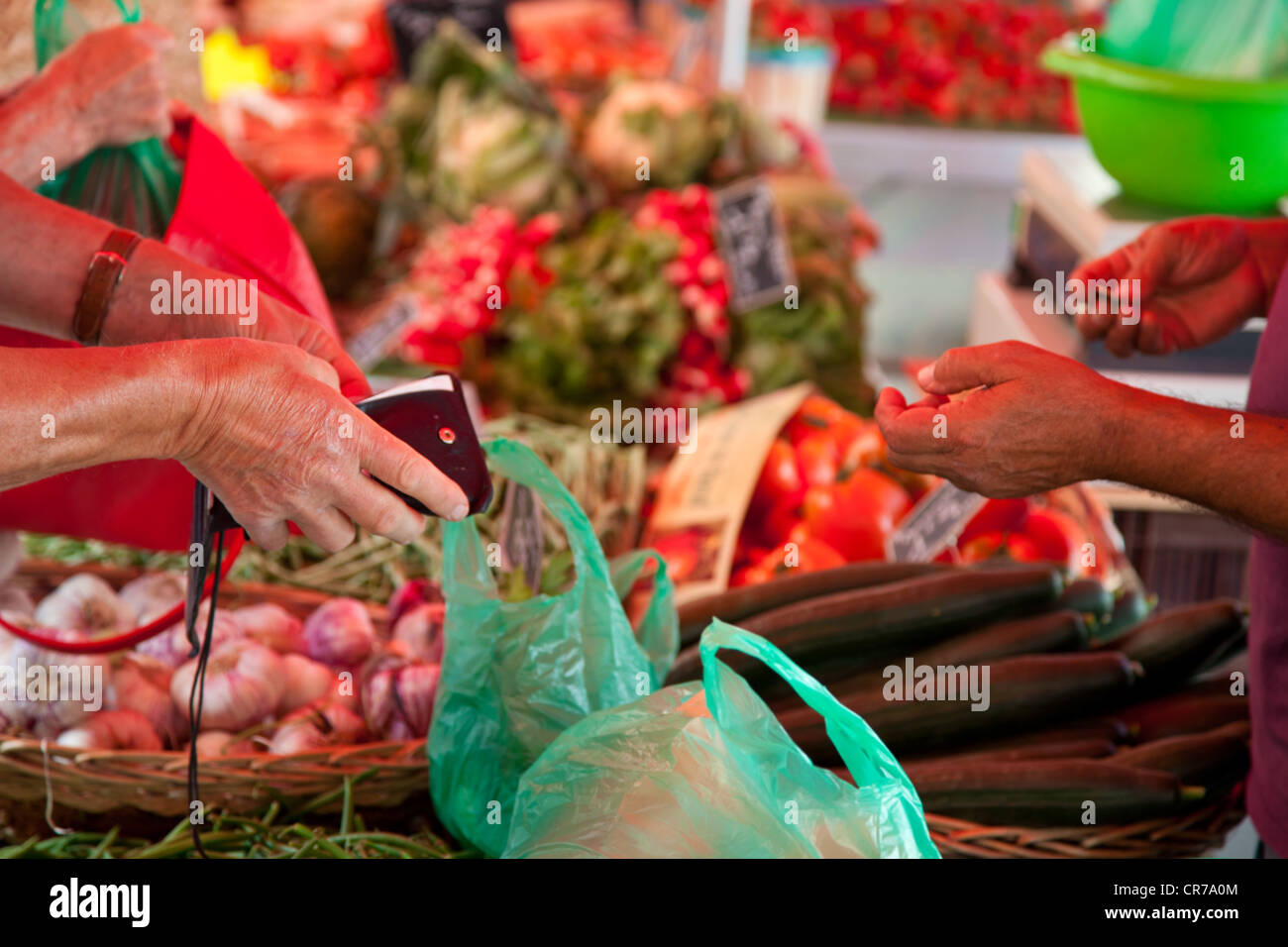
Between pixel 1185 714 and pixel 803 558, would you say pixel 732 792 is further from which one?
pixel 803 558

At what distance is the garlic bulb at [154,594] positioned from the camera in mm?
1817

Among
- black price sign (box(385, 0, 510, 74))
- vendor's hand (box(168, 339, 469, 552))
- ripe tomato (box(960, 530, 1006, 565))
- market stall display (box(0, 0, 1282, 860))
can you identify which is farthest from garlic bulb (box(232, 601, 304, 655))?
black price sign (box(385, 0, 510, 74))

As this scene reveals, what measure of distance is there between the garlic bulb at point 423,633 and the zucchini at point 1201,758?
96cm

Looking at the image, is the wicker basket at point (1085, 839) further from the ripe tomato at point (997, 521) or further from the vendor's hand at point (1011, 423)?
the ripe tomato at point (997, 521)

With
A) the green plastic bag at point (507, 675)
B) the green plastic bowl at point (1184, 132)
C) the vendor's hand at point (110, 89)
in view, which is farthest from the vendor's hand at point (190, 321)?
the green plastic bowl at point (1184, 132)

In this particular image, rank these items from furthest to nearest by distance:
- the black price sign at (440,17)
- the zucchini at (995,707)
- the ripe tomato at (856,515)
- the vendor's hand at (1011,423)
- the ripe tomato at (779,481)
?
the black price sign at (440,17), the ripe tomato at (779,481), the ripe tomato at (856,515), the zucchini at (995,707), the vendor's hand at (1011,423)

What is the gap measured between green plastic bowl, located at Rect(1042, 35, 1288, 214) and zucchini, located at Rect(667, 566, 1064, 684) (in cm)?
111

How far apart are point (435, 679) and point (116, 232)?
0.71 metres

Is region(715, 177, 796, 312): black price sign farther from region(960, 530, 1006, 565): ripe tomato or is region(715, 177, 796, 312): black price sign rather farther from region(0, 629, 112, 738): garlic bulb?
region(0, 629, 112, 738): garlic bulb

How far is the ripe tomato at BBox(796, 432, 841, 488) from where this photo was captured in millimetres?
2281

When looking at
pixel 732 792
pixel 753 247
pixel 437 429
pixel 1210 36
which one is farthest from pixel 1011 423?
pixel 753 247

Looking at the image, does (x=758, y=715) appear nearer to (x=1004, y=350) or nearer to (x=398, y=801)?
(x=1004, y=350)

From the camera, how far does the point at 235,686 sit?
1.62 meters

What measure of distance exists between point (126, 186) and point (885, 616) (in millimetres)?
1206
